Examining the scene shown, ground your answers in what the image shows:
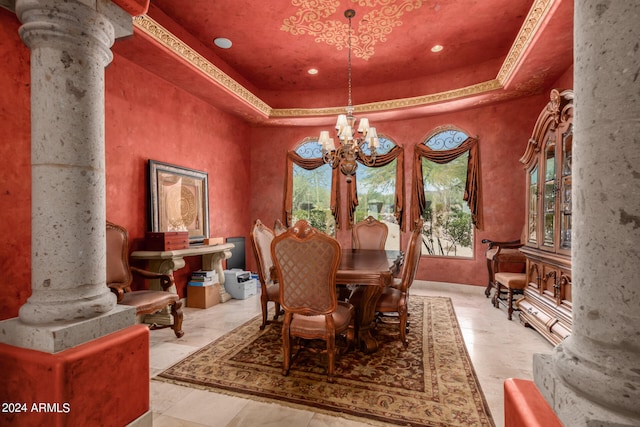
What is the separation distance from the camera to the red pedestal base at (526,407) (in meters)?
0.78

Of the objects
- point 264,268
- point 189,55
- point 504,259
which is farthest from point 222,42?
point 504,259

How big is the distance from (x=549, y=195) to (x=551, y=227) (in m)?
0.37

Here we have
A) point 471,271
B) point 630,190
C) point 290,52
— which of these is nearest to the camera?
point 630,190

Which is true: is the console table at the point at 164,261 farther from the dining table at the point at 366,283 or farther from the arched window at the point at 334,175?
the arched window at the point at 334,175

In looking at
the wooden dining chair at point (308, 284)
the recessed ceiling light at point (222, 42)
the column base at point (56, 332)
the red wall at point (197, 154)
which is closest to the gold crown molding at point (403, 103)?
the red wall at point (197, 154)

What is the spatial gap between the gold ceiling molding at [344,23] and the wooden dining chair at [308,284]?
2667 mm

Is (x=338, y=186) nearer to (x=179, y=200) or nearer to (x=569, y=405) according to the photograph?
(x=179, y=200)

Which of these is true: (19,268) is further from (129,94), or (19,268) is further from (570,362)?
(570,362)

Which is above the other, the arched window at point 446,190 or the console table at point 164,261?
the arched window at point 446,190

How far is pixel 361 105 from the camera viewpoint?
5254 mm

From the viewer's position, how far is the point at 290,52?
4352 mm

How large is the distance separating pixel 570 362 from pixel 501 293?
4.19 m

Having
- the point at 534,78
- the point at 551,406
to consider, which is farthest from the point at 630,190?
the point at 534,78

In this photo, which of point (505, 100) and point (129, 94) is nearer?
point (129, 94)
